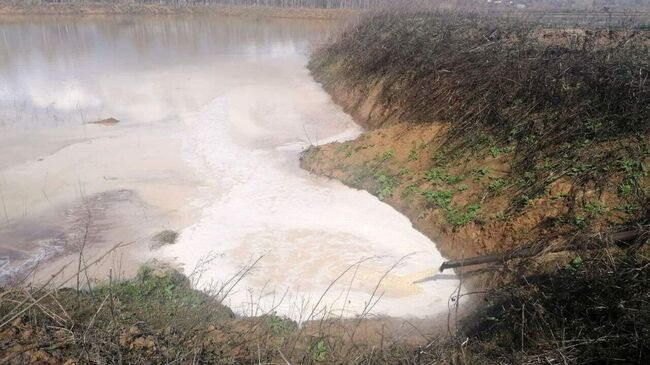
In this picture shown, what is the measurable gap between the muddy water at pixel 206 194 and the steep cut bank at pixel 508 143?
0.80m

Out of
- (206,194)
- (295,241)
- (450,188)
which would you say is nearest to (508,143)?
(450,188)

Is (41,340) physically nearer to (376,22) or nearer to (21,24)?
(376,22)

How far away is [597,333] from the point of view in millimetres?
4258

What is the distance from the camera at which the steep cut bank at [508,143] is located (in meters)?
7.04

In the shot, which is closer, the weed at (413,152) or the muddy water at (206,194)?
the muddy water at (206,194)

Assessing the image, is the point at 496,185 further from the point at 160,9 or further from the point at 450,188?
the point at 160,9

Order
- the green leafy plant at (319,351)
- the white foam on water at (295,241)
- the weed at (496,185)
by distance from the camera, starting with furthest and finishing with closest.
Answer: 1. the weed at (496,185)
2. the white foam on water at (295,241)
3. the green leafy plant at (319,351)

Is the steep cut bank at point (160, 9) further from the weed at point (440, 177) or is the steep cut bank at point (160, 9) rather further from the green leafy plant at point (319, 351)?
the green leafy plant at point (319, 351)

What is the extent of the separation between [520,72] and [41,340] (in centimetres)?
1022

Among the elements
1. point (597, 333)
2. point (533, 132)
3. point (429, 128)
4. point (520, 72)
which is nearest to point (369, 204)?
point (429, 128)

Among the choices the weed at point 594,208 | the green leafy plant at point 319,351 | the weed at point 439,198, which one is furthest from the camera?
the weed at point 439,198

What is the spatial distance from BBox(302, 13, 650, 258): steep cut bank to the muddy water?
0.80 metres

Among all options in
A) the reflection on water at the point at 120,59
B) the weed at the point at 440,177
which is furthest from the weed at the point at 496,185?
the reflection on water at the point at 120,59

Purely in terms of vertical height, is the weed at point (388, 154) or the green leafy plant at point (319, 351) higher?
the weed at point (388, 154)
